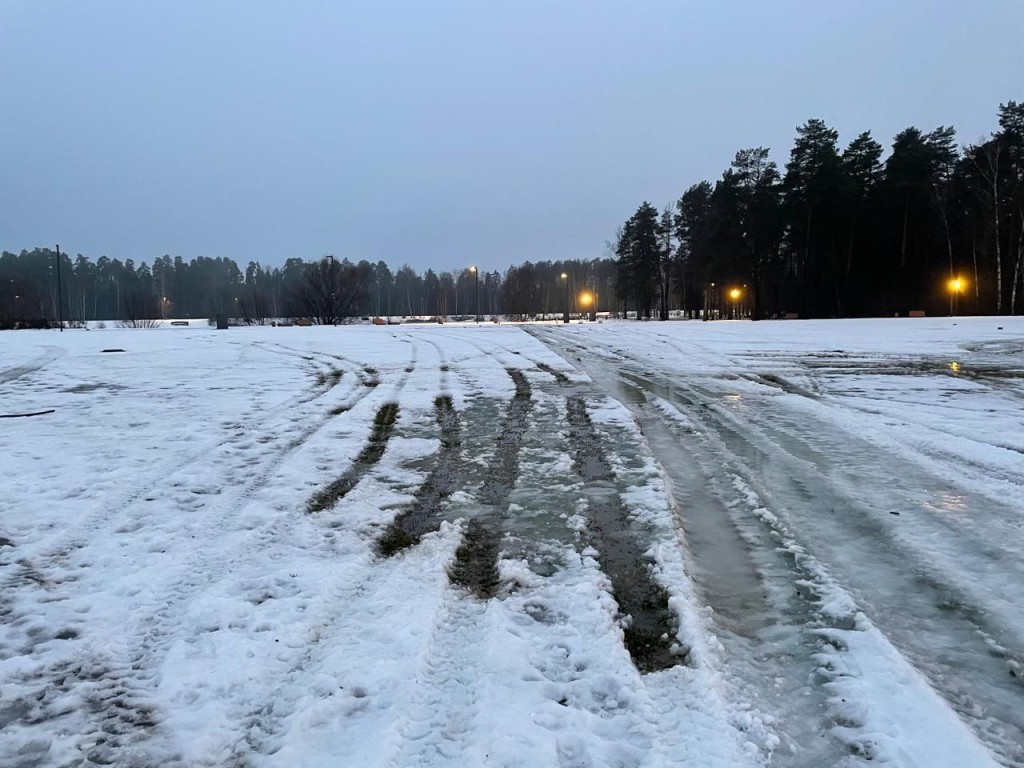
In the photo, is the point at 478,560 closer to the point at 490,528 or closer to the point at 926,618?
the point at 490,528

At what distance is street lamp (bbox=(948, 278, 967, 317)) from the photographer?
4138 cm

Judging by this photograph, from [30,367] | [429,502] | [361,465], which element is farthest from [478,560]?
[30,367]

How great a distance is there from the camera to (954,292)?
141 ft

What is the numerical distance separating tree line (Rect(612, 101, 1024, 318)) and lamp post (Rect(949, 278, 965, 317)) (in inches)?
5.1

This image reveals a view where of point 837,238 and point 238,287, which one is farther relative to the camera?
point 238,287

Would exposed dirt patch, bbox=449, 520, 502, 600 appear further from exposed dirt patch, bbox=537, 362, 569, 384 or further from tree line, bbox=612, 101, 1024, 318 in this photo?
tree line, bbox=612, 101, 1024, 318

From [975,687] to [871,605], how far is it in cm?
61

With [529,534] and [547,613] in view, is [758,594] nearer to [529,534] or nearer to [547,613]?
[547,613]

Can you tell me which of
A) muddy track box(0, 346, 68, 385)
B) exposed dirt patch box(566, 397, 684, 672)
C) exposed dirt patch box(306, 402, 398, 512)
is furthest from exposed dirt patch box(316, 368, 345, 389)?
exposed dirt patch box(566, 397, 684, 672)

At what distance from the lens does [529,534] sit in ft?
12.6

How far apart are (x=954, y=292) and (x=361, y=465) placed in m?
51.8

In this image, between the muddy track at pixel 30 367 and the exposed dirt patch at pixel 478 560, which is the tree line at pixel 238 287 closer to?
the muddy track at pixel 30 367

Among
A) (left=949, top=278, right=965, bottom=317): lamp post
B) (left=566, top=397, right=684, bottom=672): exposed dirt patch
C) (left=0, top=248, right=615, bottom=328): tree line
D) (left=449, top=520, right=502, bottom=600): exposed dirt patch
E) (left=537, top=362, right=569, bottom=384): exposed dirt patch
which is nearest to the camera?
(left=566, top=397, right=684, bottom=672): exposed dirt patch

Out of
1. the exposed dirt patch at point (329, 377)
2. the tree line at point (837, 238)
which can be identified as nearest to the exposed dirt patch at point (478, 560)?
the exposed dirt patch at point (329, 377)
